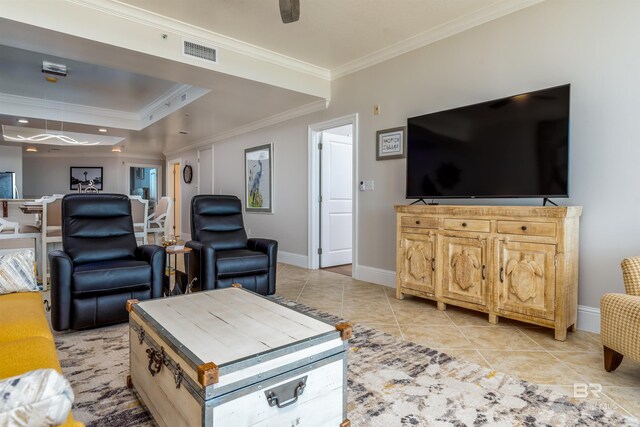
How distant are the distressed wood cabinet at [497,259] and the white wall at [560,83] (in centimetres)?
21

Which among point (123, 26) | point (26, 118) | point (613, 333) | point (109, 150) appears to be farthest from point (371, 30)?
point (109, 150)

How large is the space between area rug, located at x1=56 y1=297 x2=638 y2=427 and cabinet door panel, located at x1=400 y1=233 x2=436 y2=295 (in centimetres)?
101

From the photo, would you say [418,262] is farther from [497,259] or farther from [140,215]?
[140,215]

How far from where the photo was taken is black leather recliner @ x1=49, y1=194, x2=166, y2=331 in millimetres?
2609

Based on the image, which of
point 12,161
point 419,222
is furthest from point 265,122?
point 12,161

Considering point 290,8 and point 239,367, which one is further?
point 290,8

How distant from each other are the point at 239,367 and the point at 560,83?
309 centimetres

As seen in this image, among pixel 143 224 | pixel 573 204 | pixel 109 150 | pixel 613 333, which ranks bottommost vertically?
pixel 613 333

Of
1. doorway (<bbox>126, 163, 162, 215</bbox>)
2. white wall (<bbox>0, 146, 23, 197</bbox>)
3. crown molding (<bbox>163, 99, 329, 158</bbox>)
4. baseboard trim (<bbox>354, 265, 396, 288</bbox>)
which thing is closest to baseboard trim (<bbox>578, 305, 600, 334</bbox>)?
baseboard trim (<bbox>354, 265, 396, 288</bbox>)

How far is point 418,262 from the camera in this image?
134 inches

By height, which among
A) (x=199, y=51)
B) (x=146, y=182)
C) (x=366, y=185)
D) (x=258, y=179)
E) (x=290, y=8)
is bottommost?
(x=366, y=185)

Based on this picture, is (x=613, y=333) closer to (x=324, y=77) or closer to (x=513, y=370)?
(x=513, y=370)

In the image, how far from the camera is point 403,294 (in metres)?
3.69

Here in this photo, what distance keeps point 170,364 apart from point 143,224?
4200mm
